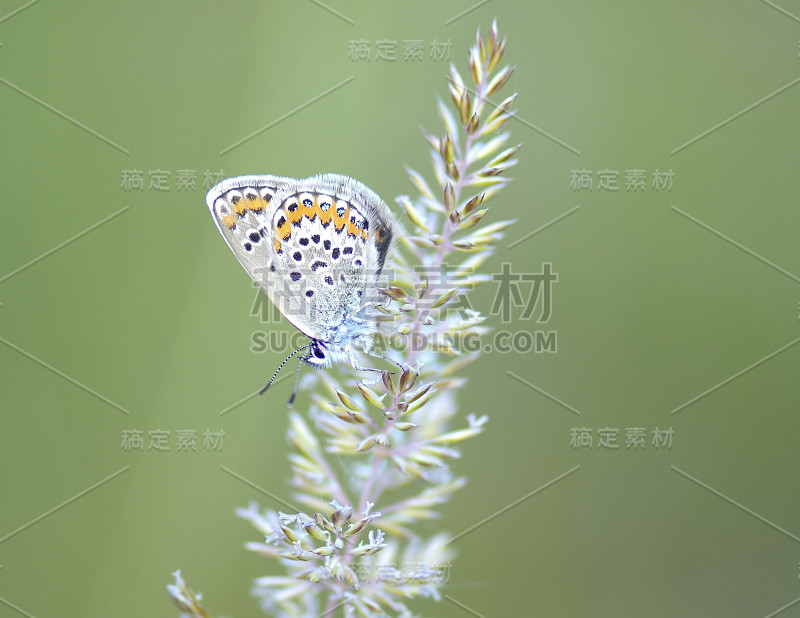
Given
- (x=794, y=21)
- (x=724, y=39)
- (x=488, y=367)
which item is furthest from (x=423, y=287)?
(x=794, y=21)

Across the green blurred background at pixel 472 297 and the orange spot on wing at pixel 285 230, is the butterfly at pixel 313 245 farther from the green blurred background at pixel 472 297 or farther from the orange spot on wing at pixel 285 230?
the green blurred background at pixel 472 297

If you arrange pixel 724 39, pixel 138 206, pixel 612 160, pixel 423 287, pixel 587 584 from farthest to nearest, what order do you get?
pixel 724 39
pixel 612 160
pixel 138 206
pixel 587 584
pixel 423 287

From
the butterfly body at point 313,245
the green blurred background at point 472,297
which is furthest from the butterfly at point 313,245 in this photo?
the green blurred background at point 472,297

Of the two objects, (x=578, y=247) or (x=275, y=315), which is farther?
(x=578, y=247)

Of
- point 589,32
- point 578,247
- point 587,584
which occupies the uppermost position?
point 589,32

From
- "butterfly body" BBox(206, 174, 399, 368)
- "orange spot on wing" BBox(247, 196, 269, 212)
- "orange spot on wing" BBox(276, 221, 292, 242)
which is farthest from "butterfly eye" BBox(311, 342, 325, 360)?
"orange spot on wing" BBox(247, 196, 269, 212)

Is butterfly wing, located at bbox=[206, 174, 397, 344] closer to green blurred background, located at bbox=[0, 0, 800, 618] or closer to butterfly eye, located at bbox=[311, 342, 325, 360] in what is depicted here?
butterfly eye, located at bbox=[311, 342, 325, 360]

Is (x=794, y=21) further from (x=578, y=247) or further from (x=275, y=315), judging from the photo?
(x=275, y=315)

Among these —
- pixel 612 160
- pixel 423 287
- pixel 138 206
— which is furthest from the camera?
pixel 612 160
